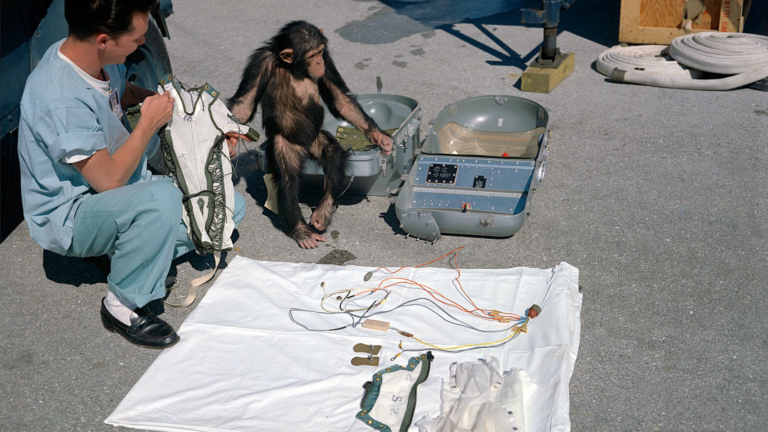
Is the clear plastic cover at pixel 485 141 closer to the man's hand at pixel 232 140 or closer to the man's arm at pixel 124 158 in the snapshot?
the man's hand at pixel 232 140

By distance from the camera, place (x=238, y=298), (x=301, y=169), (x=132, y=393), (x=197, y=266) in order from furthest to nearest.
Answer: (x=301, y=169)
(x=197, y=266)
(x=238, y=298)
(x=132, y=393)

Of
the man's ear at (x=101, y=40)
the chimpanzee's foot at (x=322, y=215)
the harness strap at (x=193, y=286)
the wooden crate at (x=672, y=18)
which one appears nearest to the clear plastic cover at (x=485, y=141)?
the chimpanzee's foot at (x=322, y=215)

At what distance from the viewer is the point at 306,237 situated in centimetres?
364

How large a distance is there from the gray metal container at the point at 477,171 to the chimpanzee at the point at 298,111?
366mm

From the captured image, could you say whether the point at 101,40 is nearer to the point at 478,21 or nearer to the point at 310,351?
the point at 310,351

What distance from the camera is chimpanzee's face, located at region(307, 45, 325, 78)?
138 inches

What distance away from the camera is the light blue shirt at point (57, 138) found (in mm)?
2473

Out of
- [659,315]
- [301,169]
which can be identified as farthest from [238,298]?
[659,315]

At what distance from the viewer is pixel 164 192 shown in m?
2.72

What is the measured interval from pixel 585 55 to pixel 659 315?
13.3ft

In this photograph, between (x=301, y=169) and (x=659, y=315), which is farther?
(x=301, y=169)

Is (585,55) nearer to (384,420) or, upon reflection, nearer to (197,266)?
(197,266)

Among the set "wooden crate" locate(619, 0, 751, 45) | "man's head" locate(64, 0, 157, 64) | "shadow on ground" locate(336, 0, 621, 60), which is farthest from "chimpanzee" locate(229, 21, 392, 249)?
"wooden crate" locate(619, 0, 751, 45)

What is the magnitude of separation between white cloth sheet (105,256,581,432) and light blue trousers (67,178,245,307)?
1.11 feet
